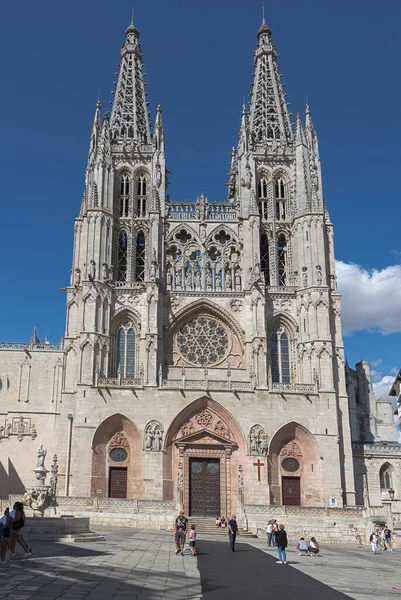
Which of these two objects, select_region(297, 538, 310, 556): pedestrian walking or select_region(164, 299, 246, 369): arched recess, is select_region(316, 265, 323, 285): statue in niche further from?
select_region(297, 538, 310, 556): pedestrian walking

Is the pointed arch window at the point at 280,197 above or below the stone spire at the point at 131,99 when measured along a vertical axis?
below

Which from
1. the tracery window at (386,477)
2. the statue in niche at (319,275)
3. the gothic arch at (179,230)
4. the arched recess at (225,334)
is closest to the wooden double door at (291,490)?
the tracery window at (386,477)

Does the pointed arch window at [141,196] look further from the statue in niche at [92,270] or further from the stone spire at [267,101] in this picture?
the stone spire at [267,101]

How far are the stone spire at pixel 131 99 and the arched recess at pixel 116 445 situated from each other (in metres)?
20.2

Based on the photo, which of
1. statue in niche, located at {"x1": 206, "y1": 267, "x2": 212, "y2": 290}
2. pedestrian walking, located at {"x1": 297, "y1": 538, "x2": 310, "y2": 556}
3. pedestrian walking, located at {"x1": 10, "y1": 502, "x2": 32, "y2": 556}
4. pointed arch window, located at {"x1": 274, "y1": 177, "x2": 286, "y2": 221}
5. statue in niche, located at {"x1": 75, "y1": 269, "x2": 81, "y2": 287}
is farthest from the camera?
Result: pointed arch window, located at {"x1": 274, "y1": 177, "x2": 286, "y2": 221}

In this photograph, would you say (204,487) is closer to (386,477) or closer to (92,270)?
(386,477)

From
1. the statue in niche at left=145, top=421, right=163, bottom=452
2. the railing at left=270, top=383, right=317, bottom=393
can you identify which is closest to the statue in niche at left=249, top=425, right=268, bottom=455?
the railing at left=270, top=383, right=317, bottom=393

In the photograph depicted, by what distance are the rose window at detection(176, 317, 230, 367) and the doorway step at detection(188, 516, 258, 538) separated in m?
9.88

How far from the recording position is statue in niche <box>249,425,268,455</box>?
33.7 m

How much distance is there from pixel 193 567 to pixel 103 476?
2065 centimetres

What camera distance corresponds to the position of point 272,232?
1615 inches

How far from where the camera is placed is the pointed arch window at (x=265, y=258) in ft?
135

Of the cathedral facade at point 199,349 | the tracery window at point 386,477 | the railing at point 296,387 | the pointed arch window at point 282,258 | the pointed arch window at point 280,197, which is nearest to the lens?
the cathedral facade at point 199,349

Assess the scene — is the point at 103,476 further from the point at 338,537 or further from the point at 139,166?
the point at 139,166
